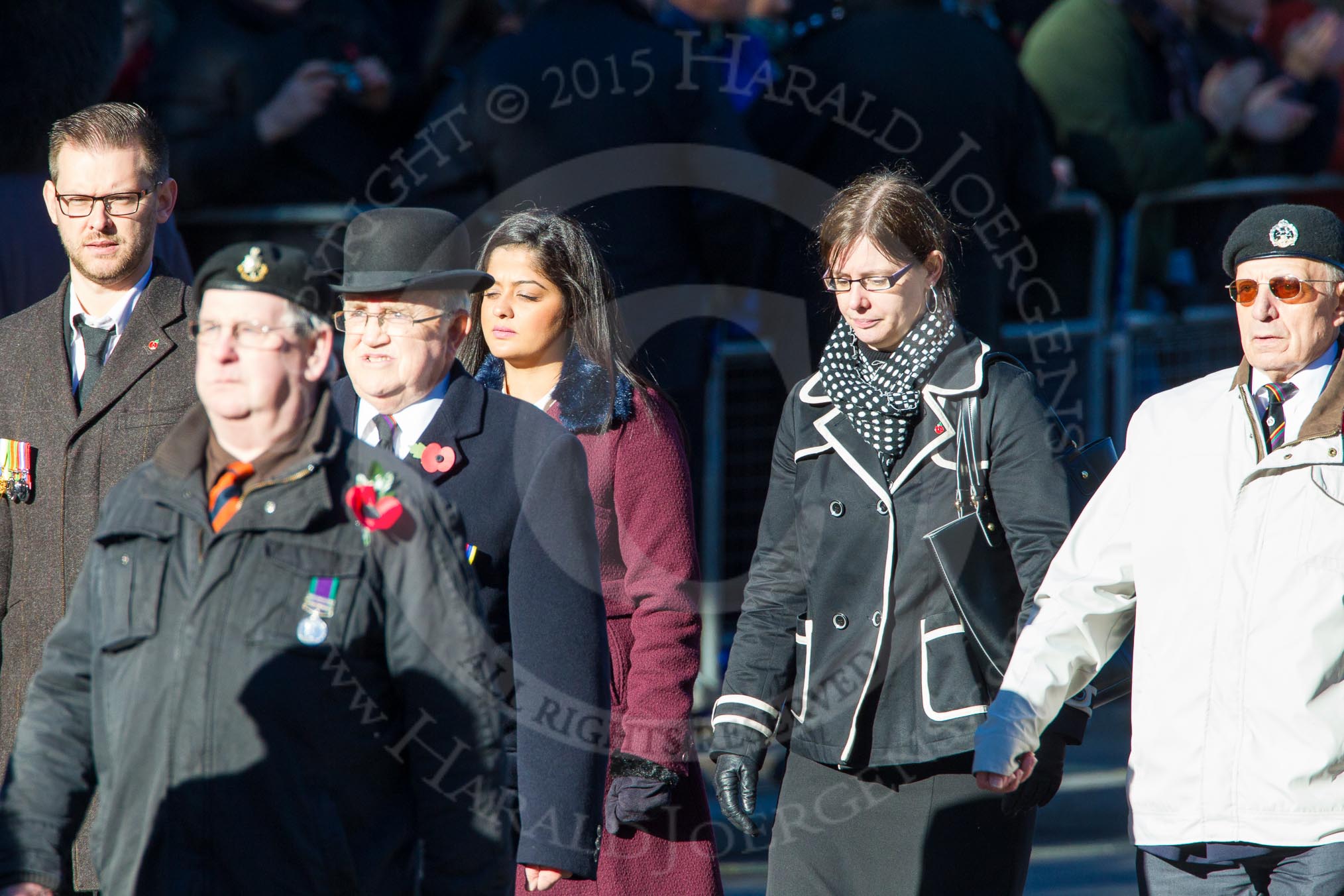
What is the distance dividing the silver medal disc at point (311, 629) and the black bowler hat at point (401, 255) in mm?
1002

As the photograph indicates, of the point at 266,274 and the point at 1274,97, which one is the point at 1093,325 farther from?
the point at 266,274

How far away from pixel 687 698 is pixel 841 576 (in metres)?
0.48

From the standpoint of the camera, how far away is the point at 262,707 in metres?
2.92

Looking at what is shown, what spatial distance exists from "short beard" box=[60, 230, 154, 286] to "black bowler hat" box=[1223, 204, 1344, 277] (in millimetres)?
2499

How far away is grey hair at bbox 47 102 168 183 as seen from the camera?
4.21m

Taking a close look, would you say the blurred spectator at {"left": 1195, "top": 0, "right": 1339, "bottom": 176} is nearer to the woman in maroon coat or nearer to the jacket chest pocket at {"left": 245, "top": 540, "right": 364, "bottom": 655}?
the woman in maroon coat

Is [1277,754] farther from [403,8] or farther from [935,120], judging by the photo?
[403,8]

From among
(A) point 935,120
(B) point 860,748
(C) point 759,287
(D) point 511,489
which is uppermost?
(A) point 935,120

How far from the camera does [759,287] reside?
22.8ft

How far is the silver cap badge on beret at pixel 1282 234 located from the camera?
3.71 m

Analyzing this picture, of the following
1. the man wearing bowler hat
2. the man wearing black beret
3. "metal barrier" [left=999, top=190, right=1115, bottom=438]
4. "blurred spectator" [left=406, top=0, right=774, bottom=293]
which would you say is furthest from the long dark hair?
"metal barrier" [left=999, top=190, right=1115, bottom=438]

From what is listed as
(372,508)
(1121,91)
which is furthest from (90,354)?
(1121,91)

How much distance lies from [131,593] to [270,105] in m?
4.18

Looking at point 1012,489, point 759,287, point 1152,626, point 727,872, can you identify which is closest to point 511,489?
point 1012,489
